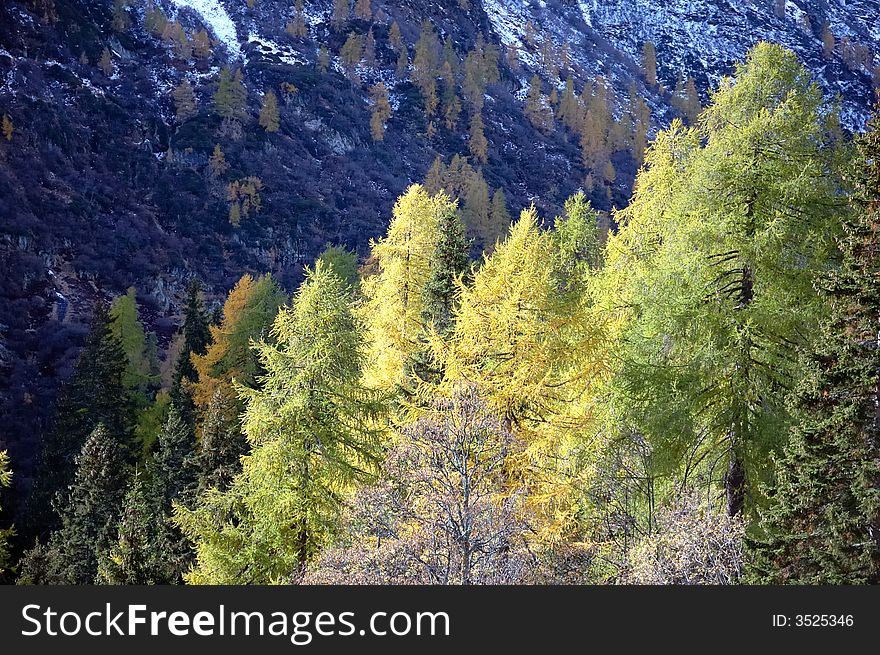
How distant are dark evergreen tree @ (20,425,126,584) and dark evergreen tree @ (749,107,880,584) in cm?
2495

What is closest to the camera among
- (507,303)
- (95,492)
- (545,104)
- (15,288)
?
(507,303)

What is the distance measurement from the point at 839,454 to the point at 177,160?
91.6m

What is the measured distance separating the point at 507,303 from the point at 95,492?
78.5 feet

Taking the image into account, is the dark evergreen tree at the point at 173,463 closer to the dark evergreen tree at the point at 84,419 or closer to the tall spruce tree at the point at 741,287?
the dark evergreen tree at the point at 84,419

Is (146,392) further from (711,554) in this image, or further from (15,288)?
(711,554)

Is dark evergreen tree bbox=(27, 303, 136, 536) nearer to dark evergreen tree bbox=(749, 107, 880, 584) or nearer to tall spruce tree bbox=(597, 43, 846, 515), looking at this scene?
tall spruce tree bbox=(597, 43, 846, 515)

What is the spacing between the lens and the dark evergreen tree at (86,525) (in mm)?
28578

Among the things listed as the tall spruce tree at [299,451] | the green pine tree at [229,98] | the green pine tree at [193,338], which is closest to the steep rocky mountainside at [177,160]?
the green pine tree at [229,98]

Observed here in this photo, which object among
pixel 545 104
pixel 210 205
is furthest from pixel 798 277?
pixel 545 104

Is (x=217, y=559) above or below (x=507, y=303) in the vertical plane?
below

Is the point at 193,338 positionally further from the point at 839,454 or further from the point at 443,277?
the point at 839,454

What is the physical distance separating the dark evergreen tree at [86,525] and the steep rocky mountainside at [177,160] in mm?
13790

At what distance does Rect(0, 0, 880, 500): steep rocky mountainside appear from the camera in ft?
213

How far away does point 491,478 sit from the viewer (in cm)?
1229
